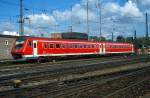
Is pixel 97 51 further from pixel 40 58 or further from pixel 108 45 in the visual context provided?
pixel 40 58

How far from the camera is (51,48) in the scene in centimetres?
3697

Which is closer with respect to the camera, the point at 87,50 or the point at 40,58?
the point at 40,58

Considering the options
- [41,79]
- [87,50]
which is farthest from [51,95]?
[87,50]

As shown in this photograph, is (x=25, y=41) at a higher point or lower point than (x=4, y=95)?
higher

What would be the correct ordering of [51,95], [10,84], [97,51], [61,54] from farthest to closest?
[97,51], [61,54], [10,84], [51,95]

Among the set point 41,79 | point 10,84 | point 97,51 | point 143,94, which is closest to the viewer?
point 143,94

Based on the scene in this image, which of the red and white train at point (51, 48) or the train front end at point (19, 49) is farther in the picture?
the red and white train at point (51, 48)

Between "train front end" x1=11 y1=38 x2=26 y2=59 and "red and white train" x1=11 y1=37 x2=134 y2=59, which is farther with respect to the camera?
"red and white train" x1=11 y1=37 x2=134 y2=59

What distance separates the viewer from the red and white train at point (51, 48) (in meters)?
33.7

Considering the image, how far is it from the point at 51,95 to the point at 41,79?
6370mm

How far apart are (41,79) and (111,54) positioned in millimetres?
37690

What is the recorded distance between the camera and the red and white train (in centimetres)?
3372

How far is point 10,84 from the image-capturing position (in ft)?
51.4

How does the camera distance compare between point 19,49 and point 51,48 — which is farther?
point 51,48
